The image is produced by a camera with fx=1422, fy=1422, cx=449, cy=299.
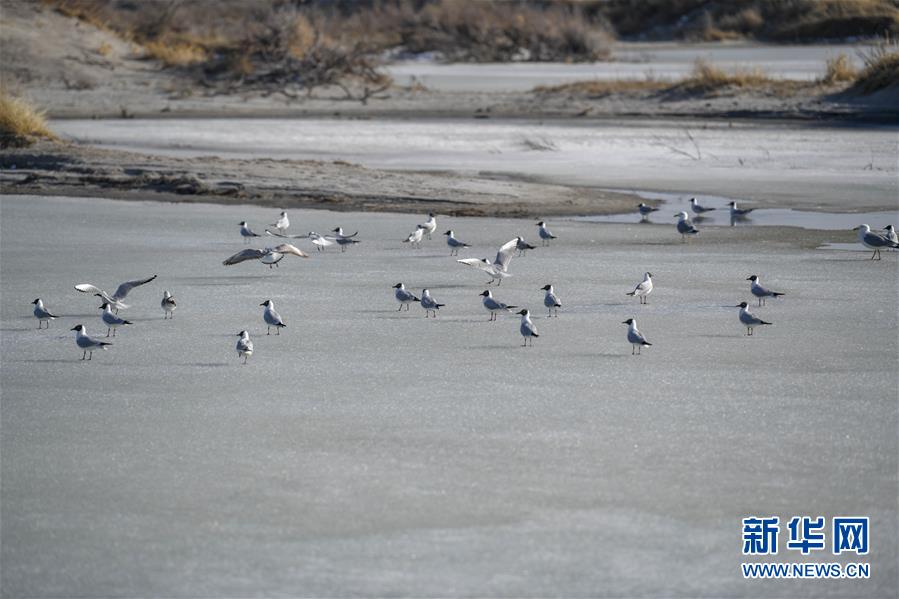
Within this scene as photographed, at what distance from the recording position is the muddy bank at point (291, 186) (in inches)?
646

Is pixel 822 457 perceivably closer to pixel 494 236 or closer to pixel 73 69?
pixel 494 236

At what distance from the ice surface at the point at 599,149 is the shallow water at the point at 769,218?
44 cm

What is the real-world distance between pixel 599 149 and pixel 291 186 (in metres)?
6.58

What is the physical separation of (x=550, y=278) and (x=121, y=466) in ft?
18.8

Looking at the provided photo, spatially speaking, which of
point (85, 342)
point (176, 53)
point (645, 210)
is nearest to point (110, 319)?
point (85, 342)

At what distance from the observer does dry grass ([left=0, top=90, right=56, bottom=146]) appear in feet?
67.8

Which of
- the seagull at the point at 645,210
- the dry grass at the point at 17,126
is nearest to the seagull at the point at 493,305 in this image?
the seagull at the point at 645,210

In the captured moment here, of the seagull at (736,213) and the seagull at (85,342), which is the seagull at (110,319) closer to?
the seagull at (85,342)

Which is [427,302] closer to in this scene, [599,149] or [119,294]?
[119,294]

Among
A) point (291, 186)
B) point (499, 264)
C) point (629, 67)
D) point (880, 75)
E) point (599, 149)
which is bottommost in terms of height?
point (499, 264)

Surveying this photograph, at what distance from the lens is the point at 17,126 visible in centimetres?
2086

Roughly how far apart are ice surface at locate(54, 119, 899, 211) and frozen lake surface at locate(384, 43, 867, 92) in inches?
309

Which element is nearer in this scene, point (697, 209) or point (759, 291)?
point (759, 291)

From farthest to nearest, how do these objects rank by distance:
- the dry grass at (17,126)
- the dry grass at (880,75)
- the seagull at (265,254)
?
the dry grass at (880,75) < the dry grass at (17,126) < the seagull at (265,254)
